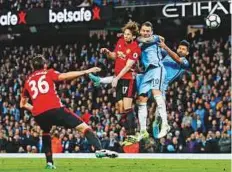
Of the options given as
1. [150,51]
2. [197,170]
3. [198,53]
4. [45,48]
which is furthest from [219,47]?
[197,170]

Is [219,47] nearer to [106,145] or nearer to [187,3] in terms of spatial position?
[187,3]

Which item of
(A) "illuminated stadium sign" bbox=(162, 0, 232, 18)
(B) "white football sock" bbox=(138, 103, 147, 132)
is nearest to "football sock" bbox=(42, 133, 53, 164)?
(B) "white football sock" bbox=(138, 103, 147, 132)

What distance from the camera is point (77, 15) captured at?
30422 millimetres

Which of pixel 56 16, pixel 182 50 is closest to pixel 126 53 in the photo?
pixel 182 50

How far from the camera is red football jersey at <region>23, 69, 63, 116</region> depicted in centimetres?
1373

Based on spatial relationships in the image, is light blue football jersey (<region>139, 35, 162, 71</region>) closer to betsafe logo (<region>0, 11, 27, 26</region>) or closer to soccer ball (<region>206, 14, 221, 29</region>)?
soccer ball (<region>206, 14, 221, 29</region>)

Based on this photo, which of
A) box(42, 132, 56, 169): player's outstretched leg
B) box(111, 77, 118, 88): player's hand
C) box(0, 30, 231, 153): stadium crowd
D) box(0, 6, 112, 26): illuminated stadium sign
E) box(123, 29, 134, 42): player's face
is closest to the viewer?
box(42, 132, 56, 169): player's outstretched leg

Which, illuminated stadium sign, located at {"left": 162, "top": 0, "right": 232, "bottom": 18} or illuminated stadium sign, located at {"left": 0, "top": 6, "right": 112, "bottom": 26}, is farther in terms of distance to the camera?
illuminated stadium sign, located at {"left": 0, "top": 6, "right": 112, "bottom": 26}

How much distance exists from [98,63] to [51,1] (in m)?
3.91

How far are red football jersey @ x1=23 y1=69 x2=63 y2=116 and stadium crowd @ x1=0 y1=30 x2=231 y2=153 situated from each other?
9388mm

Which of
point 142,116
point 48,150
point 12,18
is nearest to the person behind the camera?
point 48,150

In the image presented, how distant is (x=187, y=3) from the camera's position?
2844cm

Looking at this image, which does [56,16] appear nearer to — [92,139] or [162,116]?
[162,116]

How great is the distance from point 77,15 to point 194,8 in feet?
16.8
